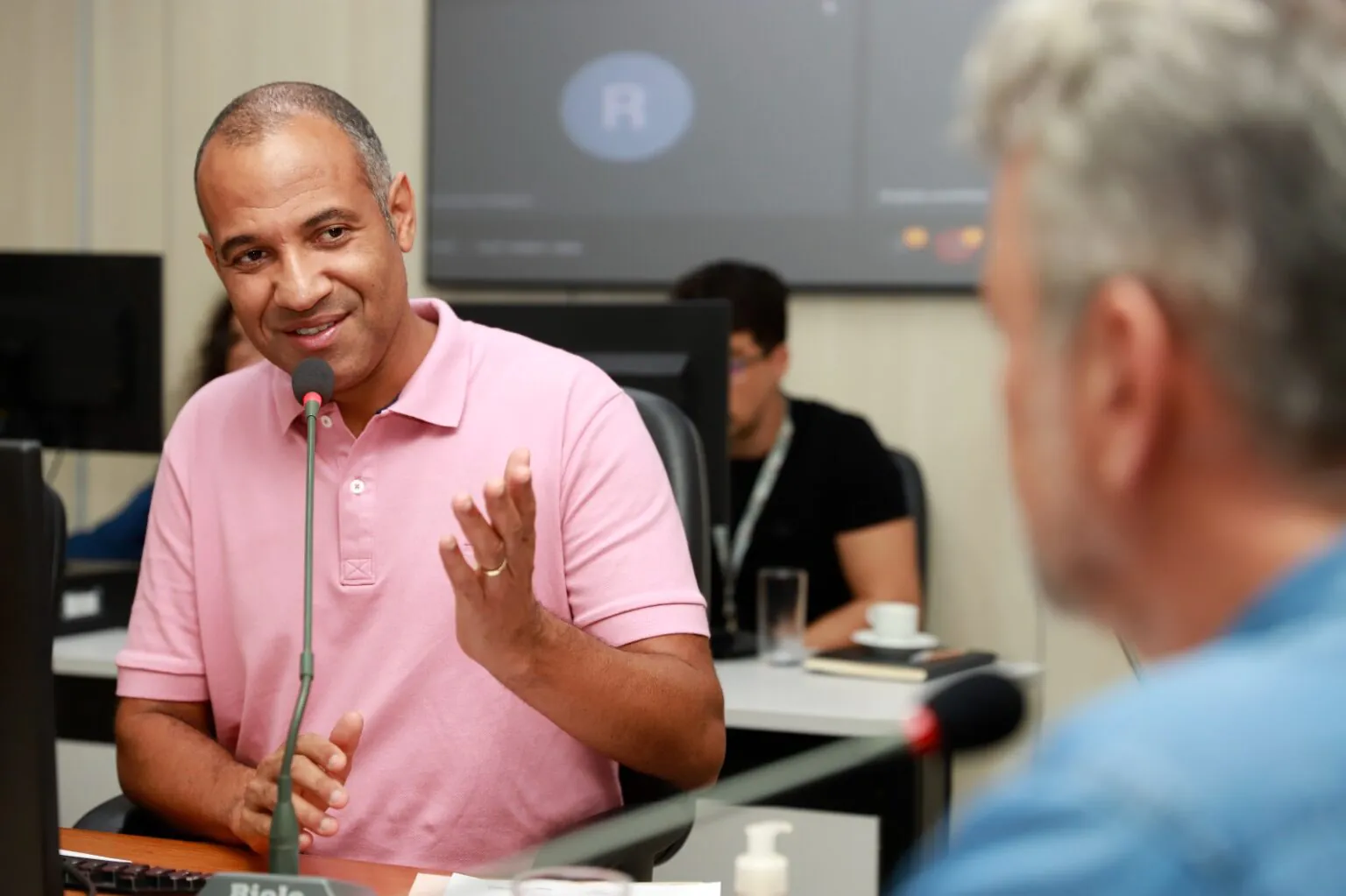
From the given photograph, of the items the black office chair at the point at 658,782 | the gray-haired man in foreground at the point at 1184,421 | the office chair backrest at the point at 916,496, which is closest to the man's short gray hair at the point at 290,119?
the black office chair at the point at 658,782

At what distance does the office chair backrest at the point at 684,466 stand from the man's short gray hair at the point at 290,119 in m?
0.36

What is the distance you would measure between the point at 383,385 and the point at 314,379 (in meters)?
0.24

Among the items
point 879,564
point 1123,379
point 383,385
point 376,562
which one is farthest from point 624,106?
point 1123,379

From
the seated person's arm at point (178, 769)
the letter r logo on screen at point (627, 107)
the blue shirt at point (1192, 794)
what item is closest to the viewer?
the blue shirt at point (1192, 794)

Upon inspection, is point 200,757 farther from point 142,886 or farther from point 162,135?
point 162,135

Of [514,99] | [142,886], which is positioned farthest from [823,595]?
[142,886]

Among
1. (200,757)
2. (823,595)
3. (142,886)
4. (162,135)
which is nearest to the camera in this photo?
(142,886)

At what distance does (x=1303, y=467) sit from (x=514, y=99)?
330cm

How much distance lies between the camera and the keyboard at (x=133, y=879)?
1.24 meters

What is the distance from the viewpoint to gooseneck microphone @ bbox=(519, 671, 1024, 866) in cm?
86

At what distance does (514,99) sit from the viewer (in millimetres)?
3705

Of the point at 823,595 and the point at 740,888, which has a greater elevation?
the point at 740,888

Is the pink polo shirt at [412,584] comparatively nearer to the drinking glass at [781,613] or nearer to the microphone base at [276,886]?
the microphone base at [276,886]

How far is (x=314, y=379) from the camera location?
1.40 m
